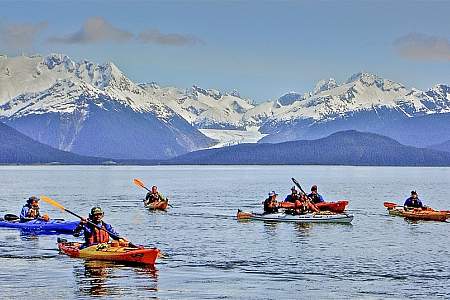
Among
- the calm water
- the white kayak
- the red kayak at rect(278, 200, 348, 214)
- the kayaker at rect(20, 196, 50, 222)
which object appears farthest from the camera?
the red kayak at rect(278, 200, 348, 214)

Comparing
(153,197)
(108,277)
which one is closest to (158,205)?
(153,197)

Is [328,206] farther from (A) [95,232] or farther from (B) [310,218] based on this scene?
(A) [95,232]

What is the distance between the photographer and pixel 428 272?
44125mm

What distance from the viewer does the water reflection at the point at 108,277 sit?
3828 centimetres

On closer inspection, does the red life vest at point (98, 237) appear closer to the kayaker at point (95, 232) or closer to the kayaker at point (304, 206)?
the kayaker at point (95, 232)

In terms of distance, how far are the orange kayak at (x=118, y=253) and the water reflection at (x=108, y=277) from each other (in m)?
0.32

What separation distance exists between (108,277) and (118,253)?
2.83 metres

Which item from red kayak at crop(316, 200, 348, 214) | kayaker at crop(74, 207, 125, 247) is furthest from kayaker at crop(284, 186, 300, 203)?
kayaker at crop(74, 207, 125, 247)

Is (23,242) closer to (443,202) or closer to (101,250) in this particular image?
(101,250)

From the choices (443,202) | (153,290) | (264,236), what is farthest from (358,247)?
(443,202)

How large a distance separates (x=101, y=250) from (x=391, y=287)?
46.1ft

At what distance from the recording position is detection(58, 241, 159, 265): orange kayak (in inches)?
1711

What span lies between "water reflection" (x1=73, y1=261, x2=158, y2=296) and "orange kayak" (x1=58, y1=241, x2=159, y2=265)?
315 mm

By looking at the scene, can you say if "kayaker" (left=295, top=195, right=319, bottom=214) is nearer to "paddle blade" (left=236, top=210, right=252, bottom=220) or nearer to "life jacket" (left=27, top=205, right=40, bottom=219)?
"paddle blade" (left=236, top=210, right=252, bottom=220)
